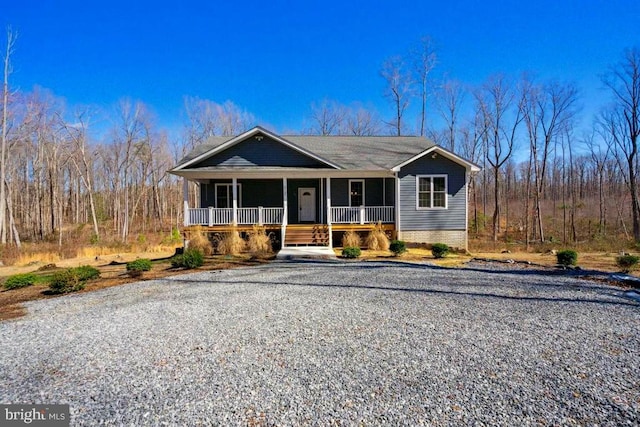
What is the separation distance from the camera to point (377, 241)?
554 inches

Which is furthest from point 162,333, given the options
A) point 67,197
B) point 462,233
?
point 67,197

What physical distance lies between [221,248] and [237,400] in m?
11.1

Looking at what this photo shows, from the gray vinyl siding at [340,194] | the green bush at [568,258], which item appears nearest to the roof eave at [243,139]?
the gray vinyl siding at [340,194]

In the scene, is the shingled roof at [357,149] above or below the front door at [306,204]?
above

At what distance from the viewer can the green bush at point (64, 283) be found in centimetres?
746

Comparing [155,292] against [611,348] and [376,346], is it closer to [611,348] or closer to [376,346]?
[376,346]

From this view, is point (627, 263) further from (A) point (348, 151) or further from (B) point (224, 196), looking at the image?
(B) point (224, 196)

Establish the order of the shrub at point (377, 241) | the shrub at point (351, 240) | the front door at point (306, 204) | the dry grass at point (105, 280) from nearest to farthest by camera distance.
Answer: the dry grass at point (105, 280)
the shrub at point (351, 240)
the shrub at point (377, 241)
the front door at point (306, 204)

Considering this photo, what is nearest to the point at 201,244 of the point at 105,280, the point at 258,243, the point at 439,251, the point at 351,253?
the point at 258,243

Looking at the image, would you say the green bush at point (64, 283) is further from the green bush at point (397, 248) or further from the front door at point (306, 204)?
the front door at point (306, 204)

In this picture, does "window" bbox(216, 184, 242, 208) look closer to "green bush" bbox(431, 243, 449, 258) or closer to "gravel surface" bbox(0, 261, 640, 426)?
"green bush" bbox(431, 243, 449, 258)

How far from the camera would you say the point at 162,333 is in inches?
181
